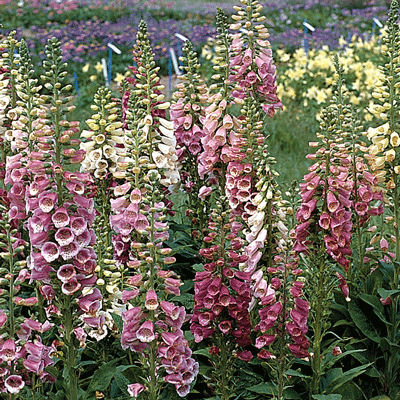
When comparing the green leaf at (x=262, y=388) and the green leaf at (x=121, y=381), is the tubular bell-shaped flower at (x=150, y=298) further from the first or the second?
the green leaf at (x=262, y=388)

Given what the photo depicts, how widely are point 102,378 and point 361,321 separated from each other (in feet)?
5.14

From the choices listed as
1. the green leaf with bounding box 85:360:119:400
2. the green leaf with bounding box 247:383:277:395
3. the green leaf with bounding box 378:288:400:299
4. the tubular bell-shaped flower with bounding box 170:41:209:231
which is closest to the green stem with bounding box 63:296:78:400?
the green leaf with bounding box 85:360:119:400

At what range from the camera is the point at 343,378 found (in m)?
3.45

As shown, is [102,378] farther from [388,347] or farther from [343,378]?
[388,347]

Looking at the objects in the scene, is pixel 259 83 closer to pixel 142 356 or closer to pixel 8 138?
pixel 8 138

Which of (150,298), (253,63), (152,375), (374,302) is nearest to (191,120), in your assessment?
(253,63)

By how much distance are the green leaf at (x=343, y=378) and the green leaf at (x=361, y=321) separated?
12.2 inches

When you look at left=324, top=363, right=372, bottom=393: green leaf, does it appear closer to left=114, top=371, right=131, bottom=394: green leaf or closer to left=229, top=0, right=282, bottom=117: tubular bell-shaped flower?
left=114, top=371, right=131, bottom=394: green leaf

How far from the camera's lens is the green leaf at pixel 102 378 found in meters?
3.14

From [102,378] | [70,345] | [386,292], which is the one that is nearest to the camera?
[70,345]

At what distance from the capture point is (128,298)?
273 cm

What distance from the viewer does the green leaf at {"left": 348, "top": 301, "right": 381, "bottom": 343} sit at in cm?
378

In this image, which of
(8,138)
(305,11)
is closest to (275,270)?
(8,138)

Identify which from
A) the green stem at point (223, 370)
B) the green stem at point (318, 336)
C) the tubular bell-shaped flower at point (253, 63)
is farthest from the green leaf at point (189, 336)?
the tubular bell-shaped flower at point (253, 63)
